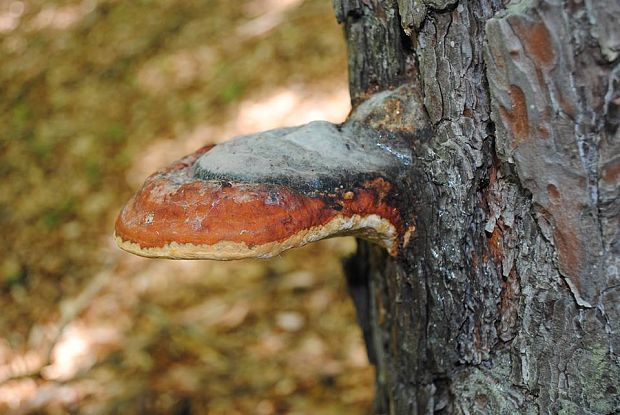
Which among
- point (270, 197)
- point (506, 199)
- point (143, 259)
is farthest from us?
point (143, 259)

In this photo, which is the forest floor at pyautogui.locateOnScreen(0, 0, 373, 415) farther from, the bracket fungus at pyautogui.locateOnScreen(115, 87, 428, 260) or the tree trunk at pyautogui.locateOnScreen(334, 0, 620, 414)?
the bracket fungus at pyautogui.locateOnScreen(115, 87, 428, 260)

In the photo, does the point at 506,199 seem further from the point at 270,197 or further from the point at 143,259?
the point at 143,259

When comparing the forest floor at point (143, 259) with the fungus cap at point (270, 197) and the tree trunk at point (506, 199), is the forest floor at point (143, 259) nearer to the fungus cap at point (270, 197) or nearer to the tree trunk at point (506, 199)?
the tree trunk at point (506, 199)

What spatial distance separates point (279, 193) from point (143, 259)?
2.94 metres

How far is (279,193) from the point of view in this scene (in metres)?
1.12

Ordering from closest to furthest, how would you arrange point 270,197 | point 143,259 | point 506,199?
point 270,197 → point 506,199 → point 143,259

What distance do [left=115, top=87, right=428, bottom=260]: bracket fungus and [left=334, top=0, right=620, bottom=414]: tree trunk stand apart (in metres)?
0.09

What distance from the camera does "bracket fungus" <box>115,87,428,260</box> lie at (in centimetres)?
109

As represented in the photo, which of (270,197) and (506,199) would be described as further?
(506,199)

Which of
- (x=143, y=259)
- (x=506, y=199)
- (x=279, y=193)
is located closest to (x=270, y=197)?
(x=279, y=193)

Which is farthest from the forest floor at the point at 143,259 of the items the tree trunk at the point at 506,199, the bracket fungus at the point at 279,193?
the bracket fungus at the point at 279,193

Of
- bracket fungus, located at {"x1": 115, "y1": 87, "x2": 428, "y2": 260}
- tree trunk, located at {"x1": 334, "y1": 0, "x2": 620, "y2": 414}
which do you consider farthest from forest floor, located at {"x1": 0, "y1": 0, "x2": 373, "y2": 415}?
bracket fungus, located at {"x1": 115, "y1": 87, "x2": 428, "y2": 260}

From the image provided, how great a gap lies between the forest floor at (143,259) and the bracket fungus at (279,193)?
1862 millimetres

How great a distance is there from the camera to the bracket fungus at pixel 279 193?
109 cm
